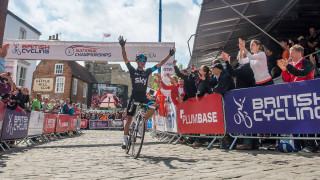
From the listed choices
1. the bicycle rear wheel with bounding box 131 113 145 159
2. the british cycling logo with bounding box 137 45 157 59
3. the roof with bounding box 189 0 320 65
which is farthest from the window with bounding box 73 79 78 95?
the bicycle rear wheel with bounding box 131 113 145 159

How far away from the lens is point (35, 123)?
1016 cm

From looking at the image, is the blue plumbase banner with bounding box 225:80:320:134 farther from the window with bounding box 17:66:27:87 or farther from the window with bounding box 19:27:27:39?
the window with bounding box 19:27:27:39

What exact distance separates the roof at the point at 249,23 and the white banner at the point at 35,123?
7368mm

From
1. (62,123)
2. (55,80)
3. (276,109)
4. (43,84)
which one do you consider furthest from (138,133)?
(43,84)

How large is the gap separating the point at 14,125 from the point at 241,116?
684 cm

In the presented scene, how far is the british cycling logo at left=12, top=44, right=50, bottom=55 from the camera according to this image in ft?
46.5

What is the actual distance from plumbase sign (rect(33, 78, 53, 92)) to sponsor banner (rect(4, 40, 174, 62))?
3052 cm

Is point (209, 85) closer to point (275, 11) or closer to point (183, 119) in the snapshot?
point (183, 119)

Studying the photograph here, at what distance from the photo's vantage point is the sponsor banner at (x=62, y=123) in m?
14.0

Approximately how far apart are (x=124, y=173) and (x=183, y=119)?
4932 millimetres

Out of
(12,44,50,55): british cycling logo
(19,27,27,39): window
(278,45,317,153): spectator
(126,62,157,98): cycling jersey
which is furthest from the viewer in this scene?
(19,27,27,39): window

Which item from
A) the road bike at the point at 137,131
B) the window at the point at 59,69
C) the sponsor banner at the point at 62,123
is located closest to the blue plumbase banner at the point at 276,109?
the road bike at the point at 137,131

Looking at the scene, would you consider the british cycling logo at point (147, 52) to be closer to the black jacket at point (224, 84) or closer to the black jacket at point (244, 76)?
the black jacket at point (224, 84)

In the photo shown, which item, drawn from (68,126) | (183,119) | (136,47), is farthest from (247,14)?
(68,126)
